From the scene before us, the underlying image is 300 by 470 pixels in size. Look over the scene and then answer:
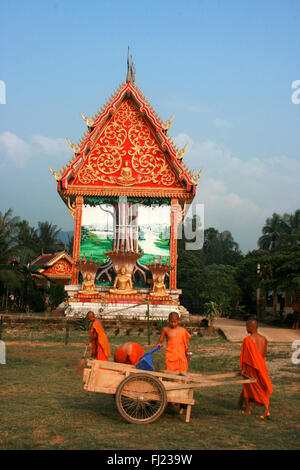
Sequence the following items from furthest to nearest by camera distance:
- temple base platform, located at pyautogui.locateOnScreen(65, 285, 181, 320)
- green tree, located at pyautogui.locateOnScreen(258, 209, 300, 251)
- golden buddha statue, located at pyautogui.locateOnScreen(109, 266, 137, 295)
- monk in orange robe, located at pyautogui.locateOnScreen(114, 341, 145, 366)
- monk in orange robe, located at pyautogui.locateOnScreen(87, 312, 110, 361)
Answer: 1. green tree, located at pyautogui.locateOnScreen(258, 209, 300, 251)
2. golden buddha statue, located at pyautogui.locateOnScreen(109, 266, 137, 295)
3. temple base platform, located at pyautogui.locateOnScreen(65, 285, 181, 320)
4. monk in orange robe, located at pyautogui.locateOnScreen(87, 312, 110, 361)
5. monk in orange robe, located at pyautogui.locateOnScreen(114, 341, 145, 366)

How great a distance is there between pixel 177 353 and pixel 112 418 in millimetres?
1263

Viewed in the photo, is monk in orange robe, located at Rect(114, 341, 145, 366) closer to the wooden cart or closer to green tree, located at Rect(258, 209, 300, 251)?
the wooden cart

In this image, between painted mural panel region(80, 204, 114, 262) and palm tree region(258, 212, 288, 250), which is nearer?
painted mural panel region(80, 204, 114, 262)

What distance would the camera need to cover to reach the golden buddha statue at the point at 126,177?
20.0 metres

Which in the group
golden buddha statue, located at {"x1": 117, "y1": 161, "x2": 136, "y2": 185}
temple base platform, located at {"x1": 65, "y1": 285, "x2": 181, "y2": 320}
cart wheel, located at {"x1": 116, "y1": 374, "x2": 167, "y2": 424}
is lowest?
cart wheel, located at {"x1": 116, "y1": 374, "x2": 167, "y2": 424}

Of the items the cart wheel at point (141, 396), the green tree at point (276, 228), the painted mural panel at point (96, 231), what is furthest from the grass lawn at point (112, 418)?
the green tree at point (276, 228)

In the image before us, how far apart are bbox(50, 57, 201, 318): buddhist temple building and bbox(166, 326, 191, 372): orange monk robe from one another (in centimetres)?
1274

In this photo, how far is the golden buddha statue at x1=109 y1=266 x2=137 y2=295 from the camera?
18297mm

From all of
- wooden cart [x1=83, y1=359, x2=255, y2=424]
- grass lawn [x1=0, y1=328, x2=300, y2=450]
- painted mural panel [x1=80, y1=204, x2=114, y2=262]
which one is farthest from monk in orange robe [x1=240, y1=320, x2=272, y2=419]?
painted mural panel [x1=80, y1=204, x2=114, y2=262]

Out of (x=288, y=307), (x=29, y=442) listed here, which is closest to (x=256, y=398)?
(x=29, y=442)

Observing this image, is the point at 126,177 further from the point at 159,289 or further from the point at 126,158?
the point at 159,289

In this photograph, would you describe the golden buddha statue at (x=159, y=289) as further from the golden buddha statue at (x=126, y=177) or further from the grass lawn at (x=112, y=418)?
the grass lawn at (x=112, y=418)

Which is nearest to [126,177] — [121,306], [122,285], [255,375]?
[122,285]
